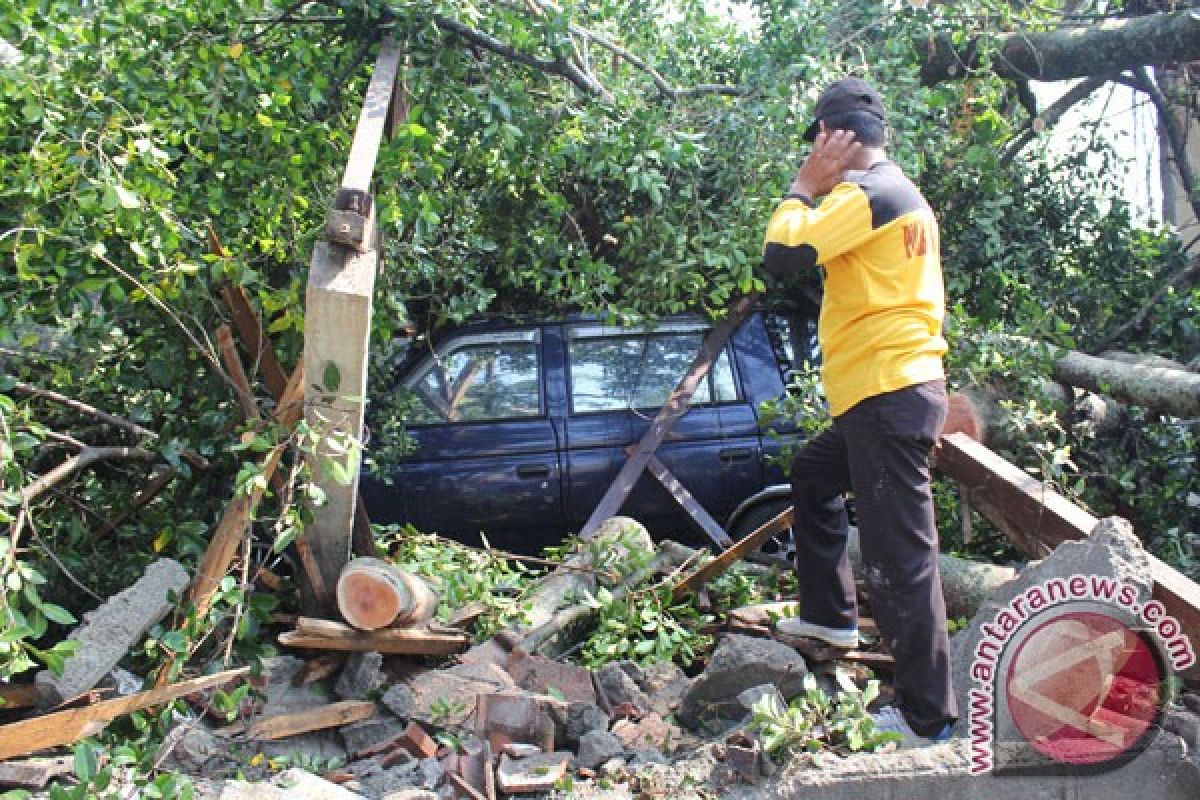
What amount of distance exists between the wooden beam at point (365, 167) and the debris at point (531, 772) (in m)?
1.79

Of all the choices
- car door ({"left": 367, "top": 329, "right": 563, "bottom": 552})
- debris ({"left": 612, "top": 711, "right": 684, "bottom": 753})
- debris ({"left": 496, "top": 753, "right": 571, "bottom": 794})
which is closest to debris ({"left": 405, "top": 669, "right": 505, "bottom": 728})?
debris ({"left": 496, "top": 753, "right": 571, "bottom": 794})

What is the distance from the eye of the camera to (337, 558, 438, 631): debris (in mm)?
4078

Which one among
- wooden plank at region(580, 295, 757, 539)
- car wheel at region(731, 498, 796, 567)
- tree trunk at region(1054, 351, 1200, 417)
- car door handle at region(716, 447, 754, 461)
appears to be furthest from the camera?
car door handle at region(716, 447, 754, 461)

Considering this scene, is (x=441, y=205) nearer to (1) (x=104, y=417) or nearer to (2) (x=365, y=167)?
(2) (x=365, y=167)

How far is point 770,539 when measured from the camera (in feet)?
19.1

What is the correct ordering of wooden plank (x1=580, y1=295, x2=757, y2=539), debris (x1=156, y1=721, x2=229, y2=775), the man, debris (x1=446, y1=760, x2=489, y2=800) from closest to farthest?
debris (x1=446, y1=760, x2=489, y2=800) < the man < debris (x1=156, y1=721, x2=229, y2=775) < wooden plank (x1=580, y1=295, x2=757, y2=539)

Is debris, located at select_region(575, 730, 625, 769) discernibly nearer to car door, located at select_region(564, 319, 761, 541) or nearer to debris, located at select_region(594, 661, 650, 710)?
debris, located at select_region(594, 661, 650, 710)

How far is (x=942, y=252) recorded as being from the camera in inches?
265

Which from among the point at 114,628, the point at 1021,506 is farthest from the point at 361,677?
the point at 1021,506

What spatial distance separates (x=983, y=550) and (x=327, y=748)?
3580 mm

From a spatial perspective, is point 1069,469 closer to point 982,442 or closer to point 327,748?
point 982,442

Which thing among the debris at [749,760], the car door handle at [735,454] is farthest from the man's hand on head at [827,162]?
the car door handle at [735,454]

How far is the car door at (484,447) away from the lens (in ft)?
20.3

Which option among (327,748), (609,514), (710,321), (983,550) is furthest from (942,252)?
(327,748)
